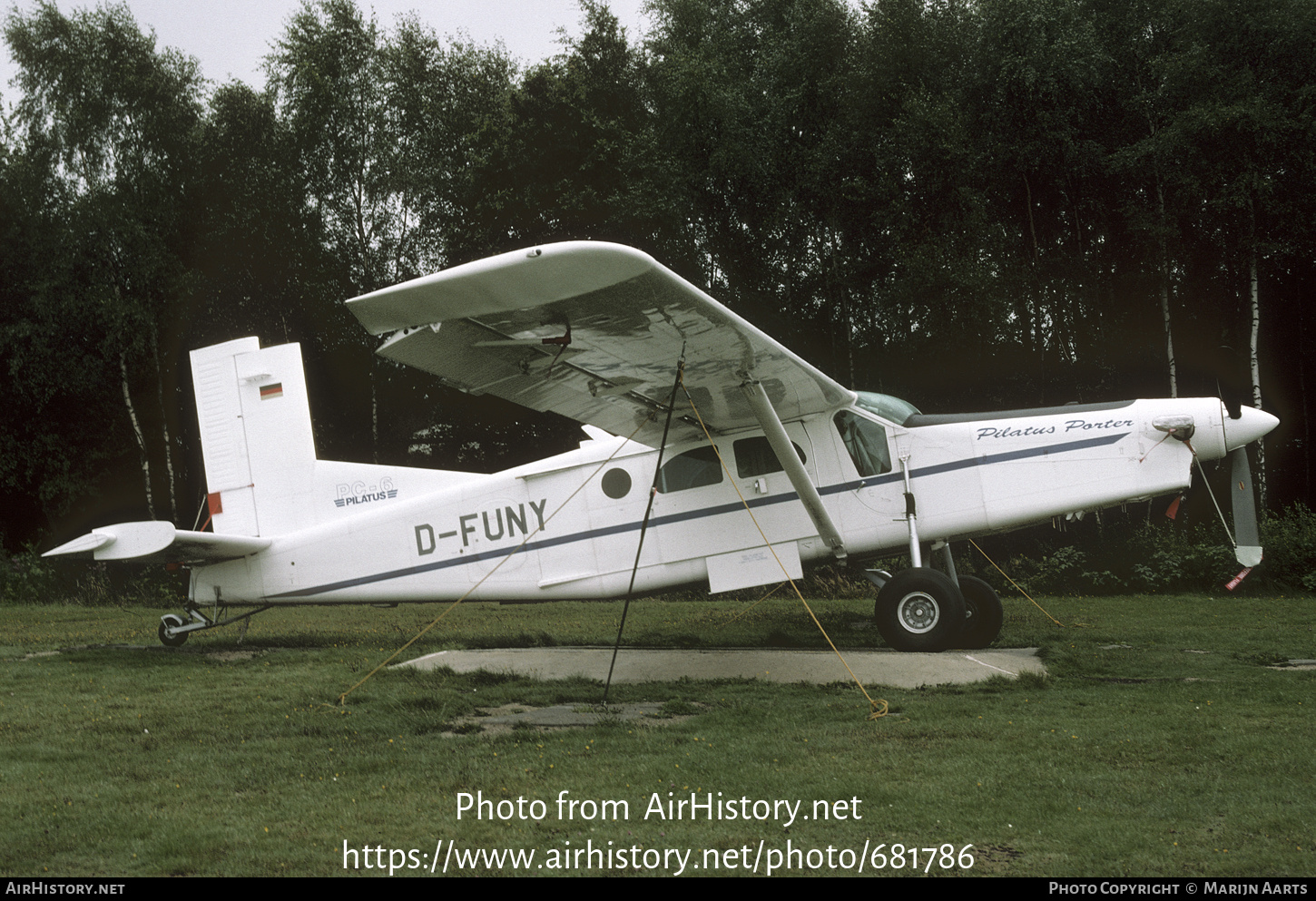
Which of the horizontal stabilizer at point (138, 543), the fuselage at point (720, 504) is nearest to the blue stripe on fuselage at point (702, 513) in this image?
the fuselage at point (720, 504)

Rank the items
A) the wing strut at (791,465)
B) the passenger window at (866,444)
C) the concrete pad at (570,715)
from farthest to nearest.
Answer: the passenger window at (866,444) < the wing strut at (791,465) < the concrete pad at (570,715)

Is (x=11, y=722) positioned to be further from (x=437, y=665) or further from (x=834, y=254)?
(x=834, y=254)

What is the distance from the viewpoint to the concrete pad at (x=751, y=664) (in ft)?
24.9

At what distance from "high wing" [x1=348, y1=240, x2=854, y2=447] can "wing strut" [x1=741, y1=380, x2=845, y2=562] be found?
0.69 feet

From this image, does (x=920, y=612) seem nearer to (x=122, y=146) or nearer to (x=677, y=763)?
(x=677, y=763)

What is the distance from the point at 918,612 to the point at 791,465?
1.76 meters

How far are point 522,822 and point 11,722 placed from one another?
4.51 m

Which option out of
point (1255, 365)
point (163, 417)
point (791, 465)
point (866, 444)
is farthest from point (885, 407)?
point (163, 417)

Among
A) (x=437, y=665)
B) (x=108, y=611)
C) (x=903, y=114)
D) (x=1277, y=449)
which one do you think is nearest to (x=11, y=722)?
(x=437, y=665)

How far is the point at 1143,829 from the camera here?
387 cm

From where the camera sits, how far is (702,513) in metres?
9.45

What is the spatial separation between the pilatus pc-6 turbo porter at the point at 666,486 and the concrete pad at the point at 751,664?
538mm

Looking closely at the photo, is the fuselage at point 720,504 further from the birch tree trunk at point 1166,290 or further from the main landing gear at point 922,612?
the birch tree trunk at point 1166,290

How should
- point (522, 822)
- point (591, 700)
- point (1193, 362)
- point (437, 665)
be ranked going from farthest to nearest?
point (1193, 362) → point (437, 665) → point (591, 700) → point (522, 822)
